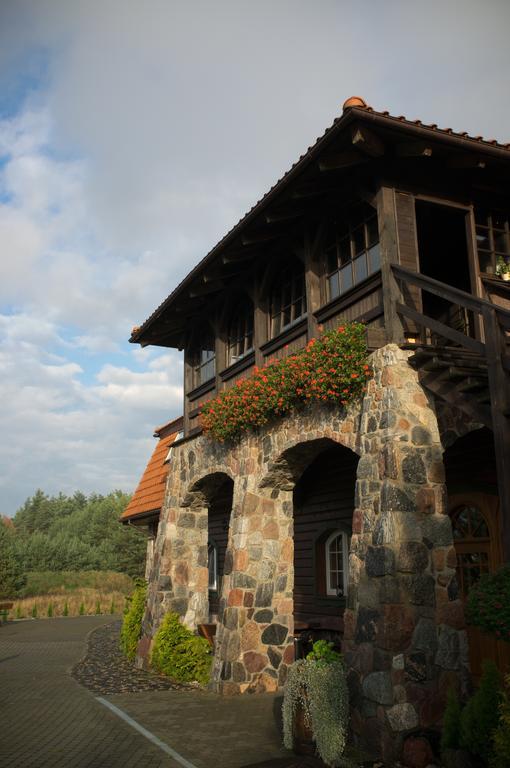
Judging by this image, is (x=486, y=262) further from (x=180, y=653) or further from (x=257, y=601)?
(x=180, y=653)

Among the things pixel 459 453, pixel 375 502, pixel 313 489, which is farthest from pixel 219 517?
pixel 375 502

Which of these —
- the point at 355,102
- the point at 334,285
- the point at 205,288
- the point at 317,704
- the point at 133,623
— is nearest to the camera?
the point at 317,704

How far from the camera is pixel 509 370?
5715 millimetres

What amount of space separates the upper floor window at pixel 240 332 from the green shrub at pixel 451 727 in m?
7.34

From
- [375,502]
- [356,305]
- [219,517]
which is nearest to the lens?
[375,502]

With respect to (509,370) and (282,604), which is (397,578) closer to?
(509,370)

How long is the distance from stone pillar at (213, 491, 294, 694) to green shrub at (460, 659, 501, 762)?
15.8ft

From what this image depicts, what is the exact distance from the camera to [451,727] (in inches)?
211

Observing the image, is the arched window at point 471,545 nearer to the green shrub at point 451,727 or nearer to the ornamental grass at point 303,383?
the ornamental grass at point 303,383

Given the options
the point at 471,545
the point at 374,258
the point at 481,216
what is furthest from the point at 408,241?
the point at 471,545

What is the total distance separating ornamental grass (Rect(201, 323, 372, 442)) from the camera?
25.3 ft

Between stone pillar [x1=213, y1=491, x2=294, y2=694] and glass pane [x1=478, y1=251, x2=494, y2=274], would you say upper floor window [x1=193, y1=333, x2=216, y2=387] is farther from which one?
glass pane [x1=478, y1=251, x2=494, y2=274]

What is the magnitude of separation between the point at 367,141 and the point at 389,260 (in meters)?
1.35

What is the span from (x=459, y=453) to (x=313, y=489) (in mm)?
3623
